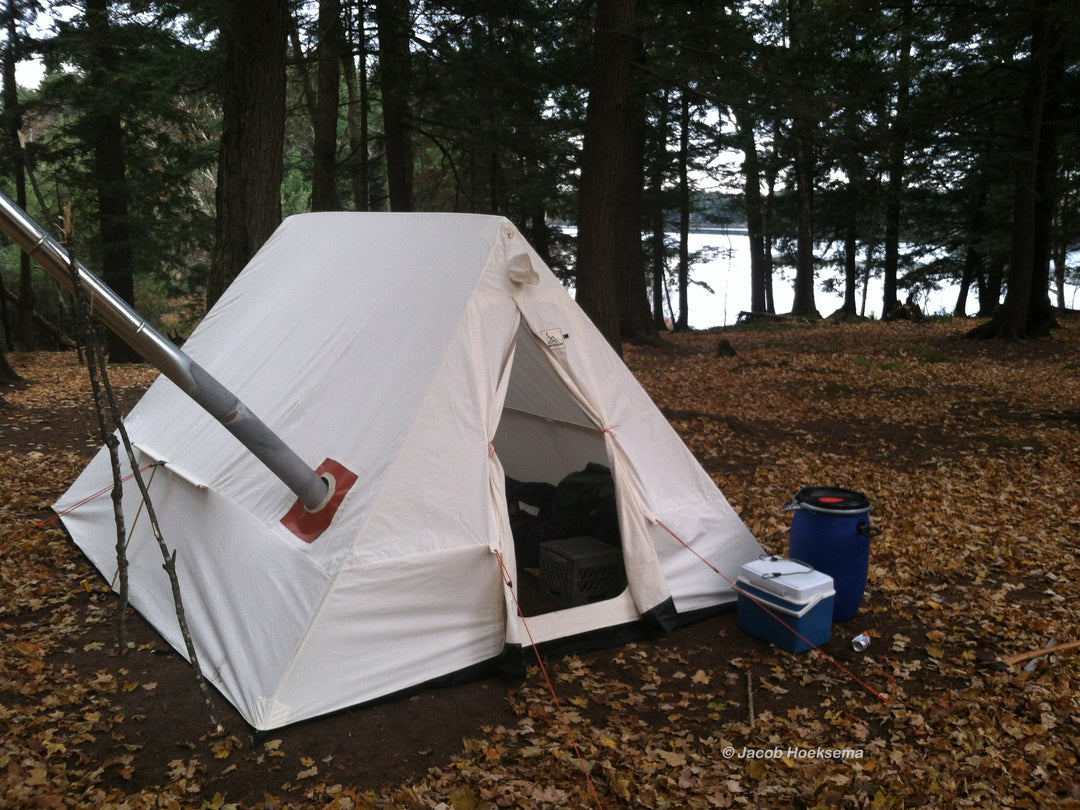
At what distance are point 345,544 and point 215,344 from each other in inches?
111

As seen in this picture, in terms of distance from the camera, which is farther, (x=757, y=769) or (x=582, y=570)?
(x=582, y=570)

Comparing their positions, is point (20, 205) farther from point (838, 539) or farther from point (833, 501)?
point (838, 539)

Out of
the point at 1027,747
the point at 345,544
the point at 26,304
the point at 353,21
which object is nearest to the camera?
→ the point at 1027,747

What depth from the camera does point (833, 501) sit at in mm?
4695

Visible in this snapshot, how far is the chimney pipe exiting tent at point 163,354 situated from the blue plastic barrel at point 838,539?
2.68m

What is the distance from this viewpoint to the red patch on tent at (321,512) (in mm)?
4055

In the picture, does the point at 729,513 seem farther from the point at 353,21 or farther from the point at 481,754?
the point at 353,21

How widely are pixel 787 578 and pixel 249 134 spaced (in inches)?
252

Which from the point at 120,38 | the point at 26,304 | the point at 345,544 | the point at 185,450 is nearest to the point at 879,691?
the point at 345,544

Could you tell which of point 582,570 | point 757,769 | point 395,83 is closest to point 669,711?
point 757,769

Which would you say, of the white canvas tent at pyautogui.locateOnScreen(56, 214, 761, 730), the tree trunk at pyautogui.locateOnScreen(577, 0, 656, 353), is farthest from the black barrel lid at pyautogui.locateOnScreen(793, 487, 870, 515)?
the tree trunk at pyautogui.locateOnScreen(577, 0, 656, 353)

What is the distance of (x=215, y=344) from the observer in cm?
603

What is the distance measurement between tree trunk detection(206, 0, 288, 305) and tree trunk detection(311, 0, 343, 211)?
8.68ft

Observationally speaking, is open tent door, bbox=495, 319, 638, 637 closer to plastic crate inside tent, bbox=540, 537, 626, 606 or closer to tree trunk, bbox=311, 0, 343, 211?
plastic crate inside tent, bbox=540, 537, 626, 606
